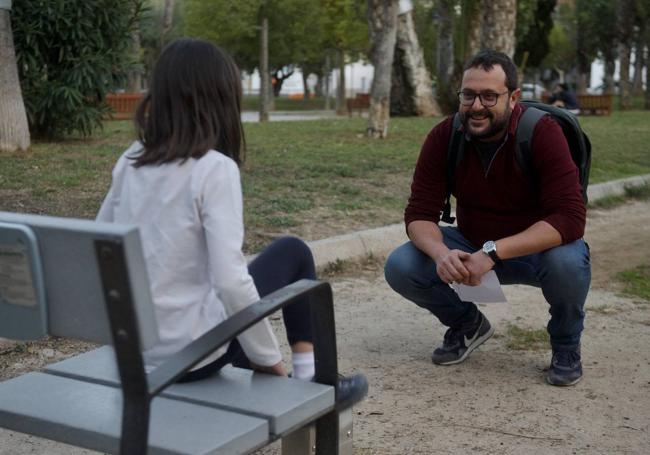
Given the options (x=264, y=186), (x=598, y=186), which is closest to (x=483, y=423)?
(x=264, y=186)

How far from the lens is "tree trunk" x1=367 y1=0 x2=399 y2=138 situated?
1552 centimetres

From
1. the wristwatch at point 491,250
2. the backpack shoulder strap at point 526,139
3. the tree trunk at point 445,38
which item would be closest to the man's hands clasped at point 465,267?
the wristwatch at point 491,250

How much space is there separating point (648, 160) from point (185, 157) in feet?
40.5

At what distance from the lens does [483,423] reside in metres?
4.09

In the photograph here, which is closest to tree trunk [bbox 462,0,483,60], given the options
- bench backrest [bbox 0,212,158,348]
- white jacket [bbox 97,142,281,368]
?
white jacket [bbox 97,142,281,368]

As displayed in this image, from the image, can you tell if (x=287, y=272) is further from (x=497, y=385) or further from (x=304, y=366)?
(x=497, y=385)

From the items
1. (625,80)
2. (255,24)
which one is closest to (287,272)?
(255,24)

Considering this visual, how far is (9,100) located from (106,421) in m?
9.77

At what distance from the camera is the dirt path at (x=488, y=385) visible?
12.8 ft

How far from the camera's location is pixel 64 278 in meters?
2.46

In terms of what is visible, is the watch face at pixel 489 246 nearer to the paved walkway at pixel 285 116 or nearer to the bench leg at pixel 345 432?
the bench leg at pixel 345 432

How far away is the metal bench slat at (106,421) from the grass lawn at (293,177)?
4117mm

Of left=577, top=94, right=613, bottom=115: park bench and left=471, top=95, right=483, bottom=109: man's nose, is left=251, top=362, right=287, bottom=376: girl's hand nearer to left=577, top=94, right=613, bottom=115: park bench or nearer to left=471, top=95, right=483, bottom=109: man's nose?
left=471, top=95, right=483, bottom=109: man's nose

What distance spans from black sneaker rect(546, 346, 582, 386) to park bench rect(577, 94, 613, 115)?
1180 inches
